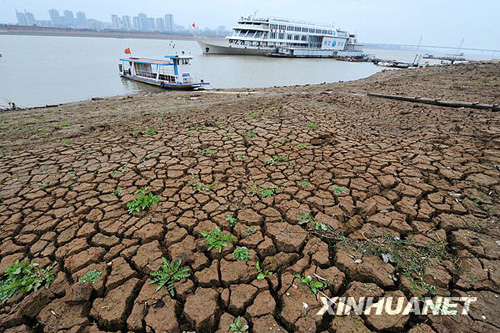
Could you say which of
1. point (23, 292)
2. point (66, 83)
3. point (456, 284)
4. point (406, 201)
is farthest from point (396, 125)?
point (66, 83)

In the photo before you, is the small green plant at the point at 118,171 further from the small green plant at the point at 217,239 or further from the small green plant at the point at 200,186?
the small green plant at the point at 217,239

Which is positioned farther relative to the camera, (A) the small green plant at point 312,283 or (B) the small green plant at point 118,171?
(B) the small green plant at point 118,171

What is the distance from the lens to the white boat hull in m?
42.3

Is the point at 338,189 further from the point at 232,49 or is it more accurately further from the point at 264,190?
the point at 232,49

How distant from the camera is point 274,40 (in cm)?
4462

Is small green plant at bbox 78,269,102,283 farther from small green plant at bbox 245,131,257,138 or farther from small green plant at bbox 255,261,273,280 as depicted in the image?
small green plant at bbox 245,131,257,138

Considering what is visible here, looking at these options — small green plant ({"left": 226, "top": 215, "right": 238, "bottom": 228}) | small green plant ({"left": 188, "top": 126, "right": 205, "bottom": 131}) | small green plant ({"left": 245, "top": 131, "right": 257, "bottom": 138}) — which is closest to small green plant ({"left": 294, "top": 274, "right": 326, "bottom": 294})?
small green plant ({"left": 226, "top": 215, "right": 238, "bottom": 228})

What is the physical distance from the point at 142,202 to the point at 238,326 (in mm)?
1793

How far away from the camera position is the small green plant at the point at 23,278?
1.84 meters

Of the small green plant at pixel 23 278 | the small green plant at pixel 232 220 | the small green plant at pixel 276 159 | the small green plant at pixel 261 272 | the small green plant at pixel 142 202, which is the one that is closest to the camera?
the small green plant at pixel 23 278

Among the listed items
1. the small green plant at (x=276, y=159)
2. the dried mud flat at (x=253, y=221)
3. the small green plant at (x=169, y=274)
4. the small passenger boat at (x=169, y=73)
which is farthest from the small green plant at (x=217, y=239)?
the small passenger boat at (x=169, y=73)

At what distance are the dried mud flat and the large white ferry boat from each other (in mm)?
43402

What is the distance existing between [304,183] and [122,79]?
75.0 feet

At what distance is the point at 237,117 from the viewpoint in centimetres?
598
